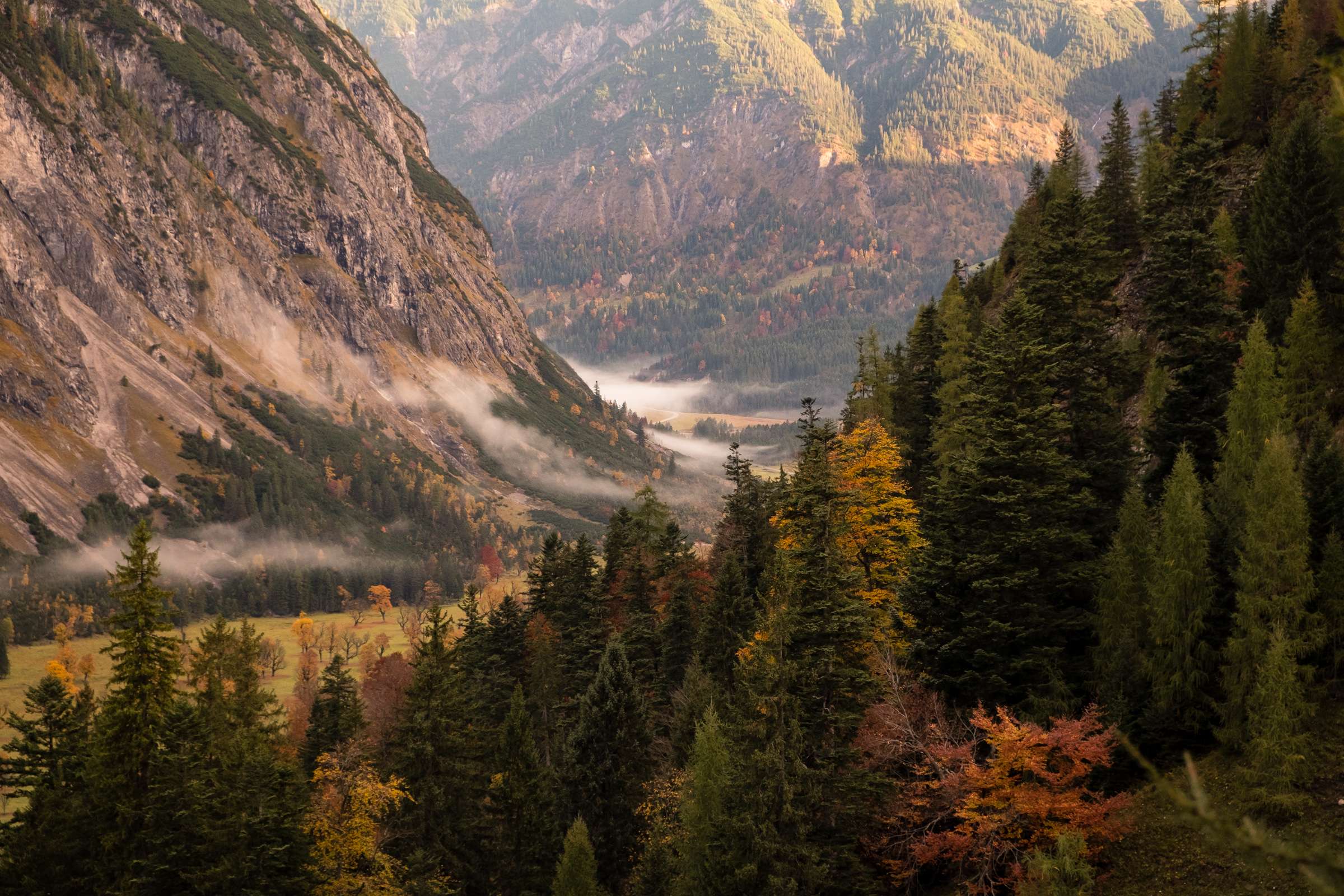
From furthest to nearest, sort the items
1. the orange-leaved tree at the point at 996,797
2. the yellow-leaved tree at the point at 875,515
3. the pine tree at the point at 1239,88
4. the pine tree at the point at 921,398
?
the pine tree at the point at 921,398 < the pine tree at the point at 1239,88 < the yellow-leaved tree at the point at 875,515 < the orange-leaved tree at the point at 996,797

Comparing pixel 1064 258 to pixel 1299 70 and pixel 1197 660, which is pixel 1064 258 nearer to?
pixel 1299 70

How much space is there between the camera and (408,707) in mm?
58406

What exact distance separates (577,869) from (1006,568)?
2589cm

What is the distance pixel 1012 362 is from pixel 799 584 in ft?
45.3

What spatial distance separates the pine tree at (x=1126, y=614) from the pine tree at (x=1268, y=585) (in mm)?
3082

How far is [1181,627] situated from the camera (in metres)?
35.7

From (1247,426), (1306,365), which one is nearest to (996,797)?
(1247,426)

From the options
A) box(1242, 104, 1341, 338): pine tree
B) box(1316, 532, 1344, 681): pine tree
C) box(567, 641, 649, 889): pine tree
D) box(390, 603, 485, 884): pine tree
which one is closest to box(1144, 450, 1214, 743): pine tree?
box(1316, 532, 1344, 681): pine tree

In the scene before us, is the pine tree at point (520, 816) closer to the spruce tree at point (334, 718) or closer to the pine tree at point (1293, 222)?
the spruce tree at point (334, 718)

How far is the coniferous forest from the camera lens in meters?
33.0

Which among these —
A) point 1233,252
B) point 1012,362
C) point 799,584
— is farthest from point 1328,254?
point 799,584

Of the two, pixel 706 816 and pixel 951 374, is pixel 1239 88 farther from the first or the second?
pixel 706 816

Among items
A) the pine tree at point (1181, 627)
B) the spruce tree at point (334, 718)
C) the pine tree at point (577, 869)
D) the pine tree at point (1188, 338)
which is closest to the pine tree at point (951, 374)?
the pine tree at point (1188, 338)

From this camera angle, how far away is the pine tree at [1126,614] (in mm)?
36312
